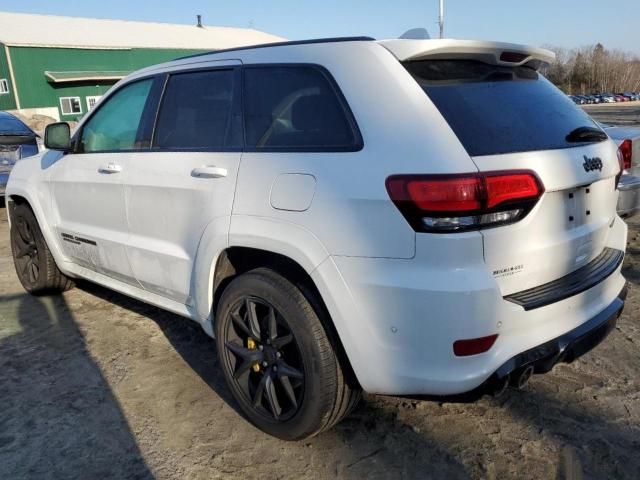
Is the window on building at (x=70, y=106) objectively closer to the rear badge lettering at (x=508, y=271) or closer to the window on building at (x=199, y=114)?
the window on building at (x=199, y=114)

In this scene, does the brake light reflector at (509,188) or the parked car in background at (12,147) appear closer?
the brake light reflector at (509,188)

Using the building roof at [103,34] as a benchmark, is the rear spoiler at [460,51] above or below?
below

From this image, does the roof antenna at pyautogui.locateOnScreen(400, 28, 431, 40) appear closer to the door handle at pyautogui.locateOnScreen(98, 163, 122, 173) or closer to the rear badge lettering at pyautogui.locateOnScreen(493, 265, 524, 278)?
the rear badge lettering at pyautogui.locateOnScreen(493, 265, 524, 278)

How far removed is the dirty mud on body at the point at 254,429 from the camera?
2.51m

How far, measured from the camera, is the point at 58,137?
4047 mm

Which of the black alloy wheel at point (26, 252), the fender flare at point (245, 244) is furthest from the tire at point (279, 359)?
the black alloy wheel at point (26, 252)

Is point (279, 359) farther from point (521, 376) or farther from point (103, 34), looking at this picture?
point (103, 34)

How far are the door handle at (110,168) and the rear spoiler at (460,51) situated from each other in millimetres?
1894

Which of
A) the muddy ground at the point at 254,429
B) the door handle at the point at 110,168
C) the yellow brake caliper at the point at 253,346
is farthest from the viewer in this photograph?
the door handle at the point at 110,168

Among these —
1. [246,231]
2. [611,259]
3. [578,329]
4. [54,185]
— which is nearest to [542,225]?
[578,329]

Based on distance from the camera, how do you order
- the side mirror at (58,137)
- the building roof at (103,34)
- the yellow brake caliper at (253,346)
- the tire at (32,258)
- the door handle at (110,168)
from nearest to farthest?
the yellow brake caliper at (253,346), the door handle at (110,168), the side mirror at (58,137), the tire at (32,258), the building roof at (103,34)

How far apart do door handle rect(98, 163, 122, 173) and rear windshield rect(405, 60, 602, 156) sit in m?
2.00

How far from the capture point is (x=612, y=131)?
510cm

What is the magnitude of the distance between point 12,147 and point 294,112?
7.12m
